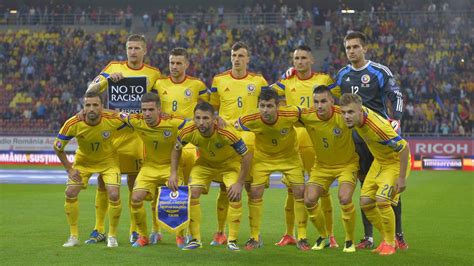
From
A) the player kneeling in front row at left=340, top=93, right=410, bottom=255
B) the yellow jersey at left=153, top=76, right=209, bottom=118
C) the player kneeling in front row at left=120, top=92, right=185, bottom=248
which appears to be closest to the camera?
the player kneeling in front row at left=340, top=93, right=410, bottom=255

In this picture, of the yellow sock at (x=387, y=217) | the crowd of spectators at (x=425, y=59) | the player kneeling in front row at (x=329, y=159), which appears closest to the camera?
the yellow sock at (x=387, y=217)

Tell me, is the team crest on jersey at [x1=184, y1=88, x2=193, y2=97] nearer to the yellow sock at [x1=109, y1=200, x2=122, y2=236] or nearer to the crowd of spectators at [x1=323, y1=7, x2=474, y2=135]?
the yellow sock at [x1=109, y1=200, x2=122, y2=236]

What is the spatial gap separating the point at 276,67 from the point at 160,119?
22289 millimetres

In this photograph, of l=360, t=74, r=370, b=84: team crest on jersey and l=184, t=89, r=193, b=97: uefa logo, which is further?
l=184, t=89, r=193, b=97: uefa logo

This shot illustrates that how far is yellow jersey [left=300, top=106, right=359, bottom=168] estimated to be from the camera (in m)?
9.22

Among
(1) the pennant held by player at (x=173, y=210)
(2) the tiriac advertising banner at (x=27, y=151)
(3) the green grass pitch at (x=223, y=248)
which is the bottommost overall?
(2) the tiriac advertising banner at (x=27, y=151)

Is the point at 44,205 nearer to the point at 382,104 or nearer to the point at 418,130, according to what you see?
the point at 382,104

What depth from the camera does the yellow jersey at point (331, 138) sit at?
9.22 meters

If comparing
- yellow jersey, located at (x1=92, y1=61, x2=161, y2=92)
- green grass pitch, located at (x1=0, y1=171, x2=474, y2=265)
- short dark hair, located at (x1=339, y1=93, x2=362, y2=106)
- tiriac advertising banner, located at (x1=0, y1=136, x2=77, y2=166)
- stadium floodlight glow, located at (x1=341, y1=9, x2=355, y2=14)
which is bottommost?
tiriac advertising banner, located at (x1=0, y1=136, x2=77, y2=166)

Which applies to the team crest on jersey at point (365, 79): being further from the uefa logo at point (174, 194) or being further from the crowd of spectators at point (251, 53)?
the crowd of spectators at point (251, 53)

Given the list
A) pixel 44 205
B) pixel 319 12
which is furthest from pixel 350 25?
pixel 44 205

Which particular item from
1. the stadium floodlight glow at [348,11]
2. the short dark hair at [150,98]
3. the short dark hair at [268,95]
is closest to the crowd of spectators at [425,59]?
the stadium floodlight glow at [348,11]

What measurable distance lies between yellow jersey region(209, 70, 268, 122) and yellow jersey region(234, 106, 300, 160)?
1.97 feet

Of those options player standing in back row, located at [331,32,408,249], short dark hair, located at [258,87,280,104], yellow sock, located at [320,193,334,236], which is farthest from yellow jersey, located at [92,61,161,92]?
yellow sock, located at [320,193,334,236]
